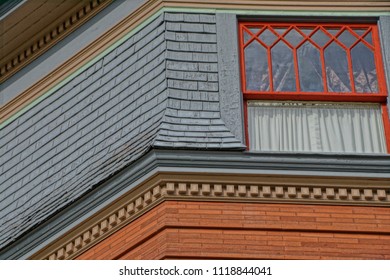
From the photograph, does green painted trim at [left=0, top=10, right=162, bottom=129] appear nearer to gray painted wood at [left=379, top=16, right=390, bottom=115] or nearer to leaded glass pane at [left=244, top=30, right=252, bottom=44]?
leaded glass pane at [left=244, top=30, right=252, bottom=44]

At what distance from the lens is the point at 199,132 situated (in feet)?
→ 51.6

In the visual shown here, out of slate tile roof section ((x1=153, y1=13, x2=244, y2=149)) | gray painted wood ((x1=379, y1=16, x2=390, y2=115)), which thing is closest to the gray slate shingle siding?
slate tile roof section ((x1=153, y1=13, x2=244, y2=149))

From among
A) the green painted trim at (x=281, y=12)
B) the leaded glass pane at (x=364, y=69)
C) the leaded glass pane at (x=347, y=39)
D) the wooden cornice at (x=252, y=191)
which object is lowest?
the wooden cornice at (x=252, y=191)

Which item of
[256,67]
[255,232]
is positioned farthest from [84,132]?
[255,232]

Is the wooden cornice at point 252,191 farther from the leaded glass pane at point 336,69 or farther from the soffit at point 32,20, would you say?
the soffit at point 32,20

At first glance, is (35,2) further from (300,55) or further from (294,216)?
(294,216)

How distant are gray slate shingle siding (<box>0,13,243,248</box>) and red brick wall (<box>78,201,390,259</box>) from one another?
86 centimetres

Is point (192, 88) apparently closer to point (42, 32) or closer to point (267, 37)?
point (267, 37)

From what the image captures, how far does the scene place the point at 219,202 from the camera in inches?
600

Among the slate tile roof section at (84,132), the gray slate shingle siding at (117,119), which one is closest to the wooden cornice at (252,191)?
the gray slate shingle siding at (117,119)

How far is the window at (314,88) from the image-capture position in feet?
53.0

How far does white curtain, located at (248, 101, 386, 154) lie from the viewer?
16062 millimetres

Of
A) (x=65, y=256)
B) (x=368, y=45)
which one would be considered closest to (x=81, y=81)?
(x=65, y=256)

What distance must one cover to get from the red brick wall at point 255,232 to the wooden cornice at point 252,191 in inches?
3.3
